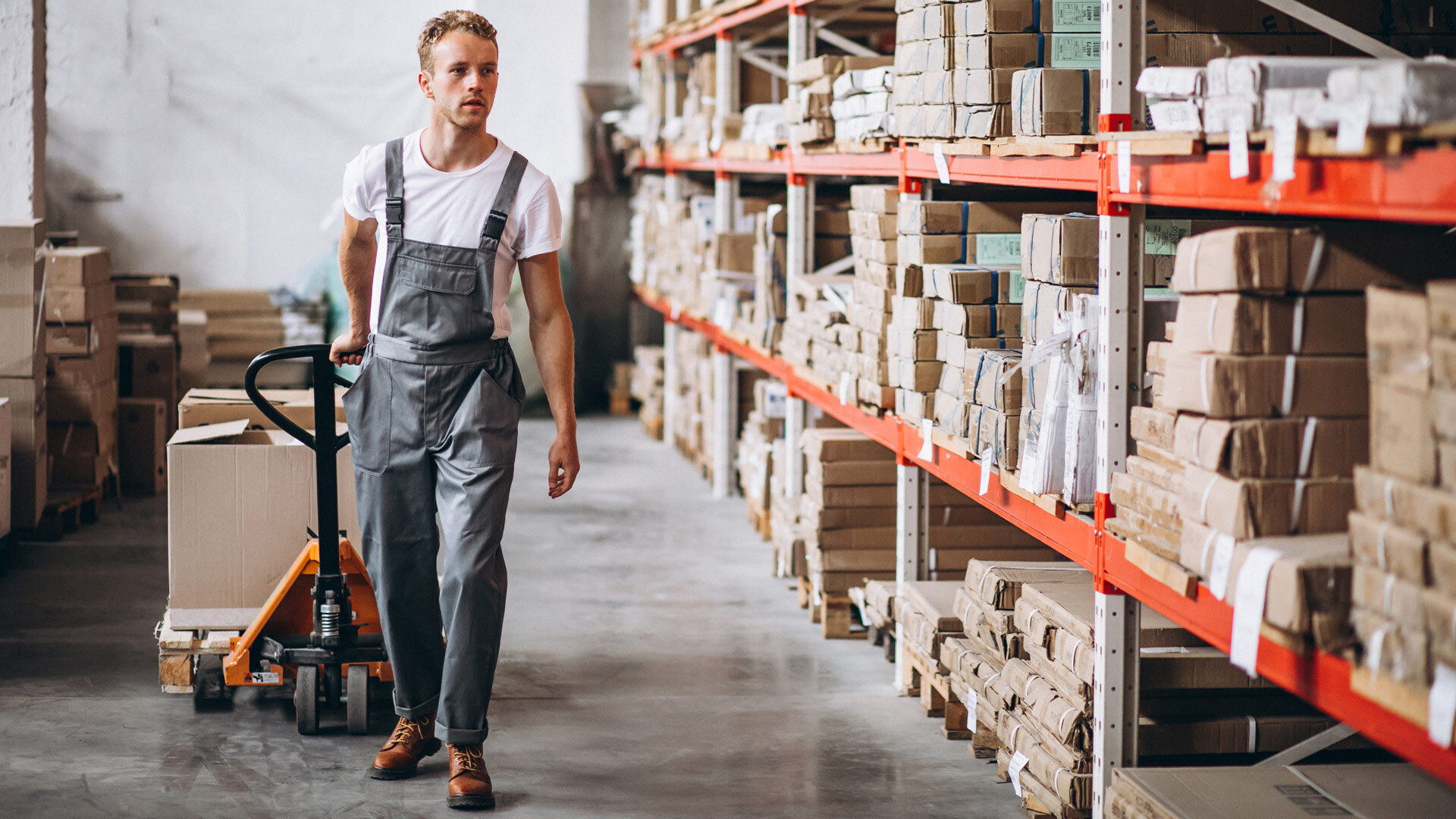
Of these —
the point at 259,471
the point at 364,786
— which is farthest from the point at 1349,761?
the point at 259,471

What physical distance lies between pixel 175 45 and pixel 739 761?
421 inches

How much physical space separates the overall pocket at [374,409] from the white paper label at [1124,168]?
219cm

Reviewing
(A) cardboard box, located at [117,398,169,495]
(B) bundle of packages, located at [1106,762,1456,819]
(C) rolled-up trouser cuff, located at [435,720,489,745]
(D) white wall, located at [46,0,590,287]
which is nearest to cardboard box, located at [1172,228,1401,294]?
(B) bundle of packages, located at [1106,762,1456,819]

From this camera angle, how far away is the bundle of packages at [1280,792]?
3486 millimetres

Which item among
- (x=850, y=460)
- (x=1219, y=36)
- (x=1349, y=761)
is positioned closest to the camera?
(x=1219, y=36)

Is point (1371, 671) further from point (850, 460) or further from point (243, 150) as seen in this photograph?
point (243, 150)

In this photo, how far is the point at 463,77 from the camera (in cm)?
426

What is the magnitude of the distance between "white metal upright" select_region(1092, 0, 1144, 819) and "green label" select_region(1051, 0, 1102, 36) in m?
0.98

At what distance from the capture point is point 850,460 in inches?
265

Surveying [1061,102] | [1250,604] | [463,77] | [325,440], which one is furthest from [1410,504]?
[325,440]

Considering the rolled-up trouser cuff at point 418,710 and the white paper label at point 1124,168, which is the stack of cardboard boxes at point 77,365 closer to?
the rolled-up trouser cuff at point 418,710

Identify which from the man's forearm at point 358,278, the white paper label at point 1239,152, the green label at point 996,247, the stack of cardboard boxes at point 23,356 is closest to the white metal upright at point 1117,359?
the white paper label at point 1239,152

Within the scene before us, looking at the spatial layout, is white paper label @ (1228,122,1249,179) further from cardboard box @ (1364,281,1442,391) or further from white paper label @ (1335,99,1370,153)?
cardboard box @ (1364,281,1442,391)

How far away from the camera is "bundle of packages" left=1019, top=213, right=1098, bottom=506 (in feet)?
13.3
